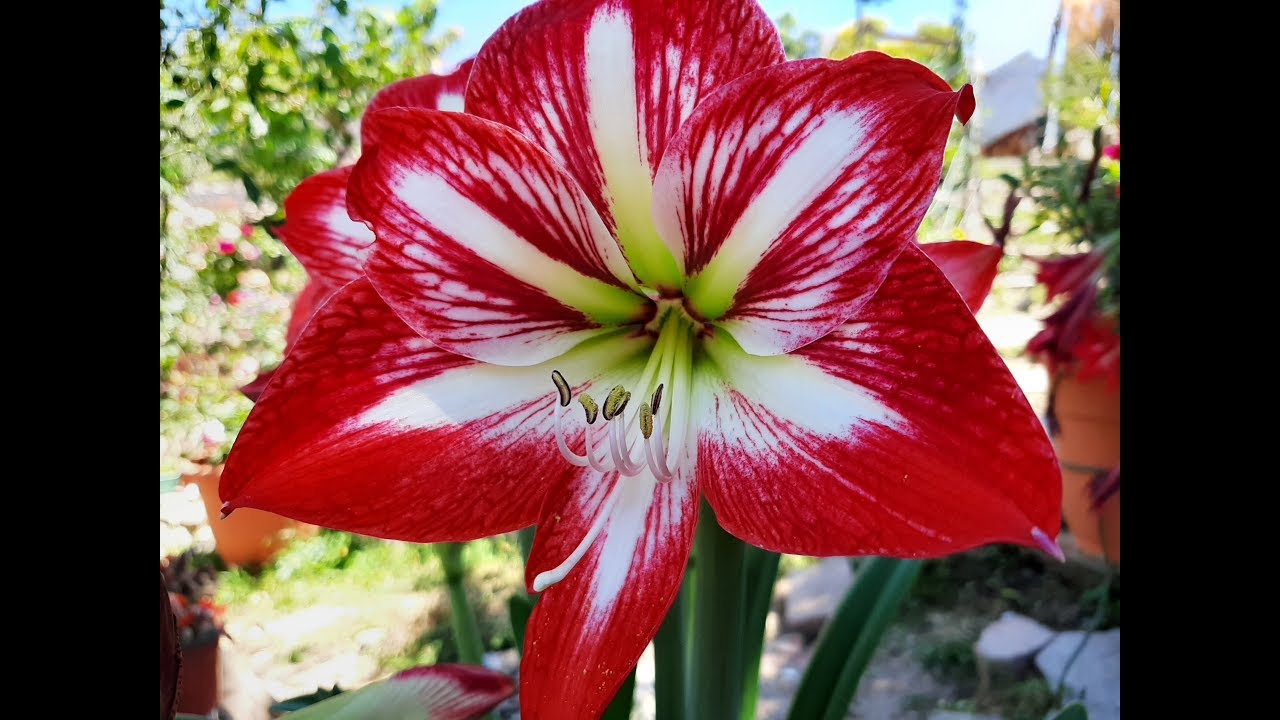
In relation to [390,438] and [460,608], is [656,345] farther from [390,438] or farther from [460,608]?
[460,608]

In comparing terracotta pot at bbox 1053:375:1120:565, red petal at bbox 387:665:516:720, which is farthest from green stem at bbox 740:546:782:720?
terracotta pot at bbox 1053:375:1120:565

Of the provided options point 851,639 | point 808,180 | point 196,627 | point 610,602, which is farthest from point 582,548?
point 196,627

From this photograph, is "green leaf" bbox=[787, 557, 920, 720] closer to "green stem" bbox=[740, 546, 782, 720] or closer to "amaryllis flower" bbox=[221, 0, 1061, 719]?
"green stem" bbox=[740, 546, 782, 720]

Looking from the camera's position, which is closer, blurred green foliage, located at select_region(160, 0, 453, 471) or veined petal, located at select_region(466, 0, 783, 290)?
veined petal, located at select_region(466, 0, 783, 290)

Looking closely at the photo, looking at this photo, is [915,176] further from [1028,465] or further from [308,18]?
[308,18]

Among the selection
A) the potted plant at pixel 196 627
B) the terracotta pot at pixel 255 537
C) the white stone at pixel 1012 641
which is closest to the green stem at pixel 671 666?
the potted plant at pixel 196 627

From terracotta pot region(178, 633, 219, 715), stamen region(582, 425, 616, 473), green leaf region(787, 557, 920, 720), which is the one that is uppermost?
stamen region(582, 425, 616, 473)
